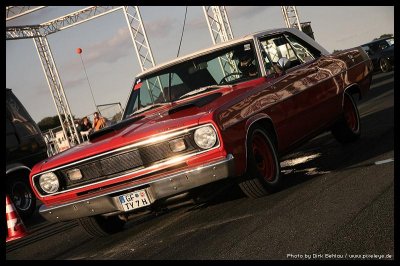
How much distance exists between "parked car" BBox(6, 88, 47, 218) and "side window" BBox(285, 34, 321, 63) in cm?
484

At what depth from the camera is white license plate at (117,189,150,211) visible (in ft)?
15.1

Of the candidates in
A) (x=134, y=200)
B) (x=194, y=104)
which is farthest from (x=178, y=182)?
(x=194, y=104)

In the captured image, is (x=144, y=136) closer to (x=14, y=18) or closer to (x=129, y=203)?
(x=129, y=203)

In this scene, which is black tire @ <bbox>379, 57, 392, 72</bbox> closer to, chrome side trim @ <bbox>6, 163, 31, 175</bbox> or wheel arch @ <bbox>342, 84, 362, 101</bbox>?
wheel arch @ <bbox>342, 84, 362, 101</bbox>

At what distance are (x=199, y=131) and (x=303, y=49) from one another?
3.13 m

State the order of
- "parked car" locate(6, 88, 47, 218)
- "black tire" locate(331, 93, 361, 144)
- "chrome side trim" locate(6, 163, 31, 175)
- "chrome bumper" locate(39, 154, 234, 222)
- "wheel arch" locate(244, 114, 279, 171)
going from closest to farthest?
"chrome bumper" locate(39, 154, 234, 222)
"wheel arch" locate(244, 114, 279, 171)
"black tire" locate(331, 93, 361, 144)
"chrome side trim" locate(6, 163, 31, 175)
"parked car" locate(6, 88, 47, 218)

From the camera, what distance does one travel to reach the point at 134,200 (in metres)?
4.63

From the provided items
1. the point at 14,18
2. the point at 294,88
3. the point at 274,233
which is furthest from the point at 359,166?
the point at 14,18

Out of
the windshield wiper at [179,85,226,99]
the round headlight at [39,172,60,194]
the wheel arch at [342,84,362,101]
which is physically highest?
the windshield wiper at [179,85,226,99]

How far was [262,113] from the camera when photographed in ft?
17.5

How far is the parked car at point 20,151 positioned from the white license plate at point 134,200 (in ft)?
15.7

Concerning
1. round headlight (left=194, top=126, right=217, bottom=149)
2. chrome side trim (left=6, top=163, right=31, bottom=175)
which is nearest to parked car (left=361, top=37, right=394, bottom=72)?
chrome side trim (left=6, top=163, right=31, bottom=175)

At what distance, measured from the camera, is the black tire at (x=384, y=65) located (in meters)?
23.9

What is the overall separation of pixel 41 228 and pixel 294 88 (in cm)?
387
